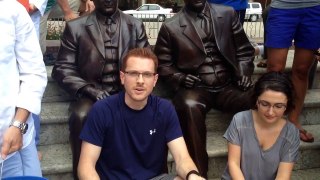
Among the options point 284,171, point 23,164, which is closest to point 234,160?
point 284,171

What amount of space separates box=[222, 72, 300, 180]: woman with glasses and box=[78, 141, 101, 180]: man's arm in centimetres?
86

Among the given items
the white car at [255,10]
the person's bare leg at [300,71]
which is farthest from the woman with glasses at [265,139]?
the white car at [255,10]

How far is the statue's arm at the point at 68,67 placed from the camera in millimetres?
3572

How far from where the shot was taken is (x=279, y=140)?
2.83 meters

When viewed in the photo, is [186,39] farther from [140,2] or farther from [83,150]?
[140,2]

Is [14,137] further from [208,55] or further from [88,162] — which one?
[208,55]

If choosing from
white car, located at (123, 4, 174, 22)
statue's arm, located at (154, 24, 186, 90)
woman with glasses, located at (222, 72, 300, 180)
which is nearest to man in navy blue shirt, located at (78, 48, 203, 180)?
woman with glasses, located at (222, 72, 300, 180)

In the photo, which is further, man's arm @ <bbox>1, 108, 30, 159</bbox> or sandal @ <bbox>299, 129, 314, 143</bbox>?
sandal @ <bbox>299, 129, 314, 143</bbox>

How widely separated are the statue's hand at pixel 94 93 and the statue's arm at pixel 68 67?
0.20 feet

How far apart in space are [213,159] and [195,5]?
1.32 metres

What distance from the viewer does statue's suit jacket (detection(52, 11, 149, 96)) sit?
3678 mm

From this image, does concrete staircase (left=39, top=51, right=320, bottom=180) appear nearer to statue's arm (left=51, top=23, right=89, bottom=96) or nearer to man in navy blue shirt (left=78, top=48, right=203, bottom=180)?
statue's arm (left=51, top=23, right=89, bottom=96)

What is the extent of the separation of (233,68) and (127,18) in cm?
101

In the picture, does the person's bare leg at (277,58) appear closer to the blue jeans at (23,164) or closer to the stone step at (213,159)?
the stone step at (213,159)
